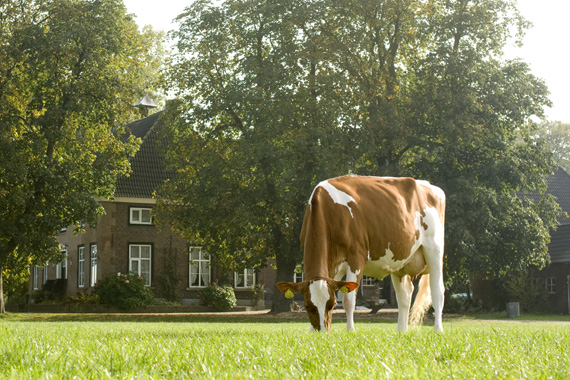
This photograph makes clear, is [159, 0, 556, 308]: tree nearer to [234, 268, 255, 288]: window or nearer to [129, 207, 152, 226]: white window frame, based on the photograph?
[129, 207, 152, 226]: white window frame

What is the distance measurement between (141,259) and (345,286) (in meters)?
32.6

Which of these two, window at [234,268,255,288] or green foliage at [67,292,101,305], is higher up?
window at [234,268,255,288]

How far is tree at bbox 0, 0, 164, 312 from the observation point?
28922 mm

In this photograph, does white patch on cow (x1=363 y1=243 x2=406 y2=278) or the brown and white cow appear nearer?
the brown and white cow

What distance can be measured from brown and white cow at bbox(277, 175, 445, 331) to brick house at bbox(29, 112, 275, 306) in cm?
2789

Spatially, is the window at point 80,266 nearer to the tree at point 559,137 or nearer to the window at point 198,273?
the window at point 198,273

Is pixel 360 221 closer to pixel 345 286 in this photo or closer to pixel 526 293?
pixel 345 286

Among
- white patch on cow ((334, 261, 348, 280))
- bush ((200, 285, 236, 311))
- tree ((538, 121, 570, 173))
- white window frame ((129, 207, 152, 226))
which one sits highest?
tree ((538, 121, 570, 173))

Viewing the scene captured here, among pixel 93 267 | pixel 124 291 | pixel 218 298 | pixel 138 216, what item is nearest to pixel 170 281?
pixel 218 298

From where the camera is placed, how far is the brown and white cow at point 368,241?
9.06 metres

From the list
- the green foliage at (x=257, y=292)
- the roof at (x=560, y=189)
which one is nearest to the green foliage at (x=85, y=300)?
the green foliage at (x=257, y=292)

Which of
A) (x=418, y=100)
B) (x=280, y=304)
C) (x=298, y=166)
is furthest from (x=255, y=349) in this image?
(x=280, y=304)

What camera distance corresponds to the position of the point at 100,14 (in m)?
30.8

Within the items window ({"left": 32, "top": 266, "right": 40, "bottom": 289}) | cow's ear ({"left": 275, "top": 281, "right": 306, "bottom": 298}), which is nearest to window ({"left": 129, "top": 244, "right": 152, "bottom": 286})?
window ({"left": 32, "top": 266, "right": 40, "bottom": 289})
